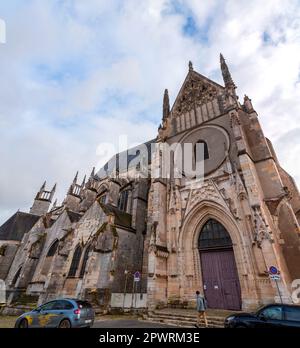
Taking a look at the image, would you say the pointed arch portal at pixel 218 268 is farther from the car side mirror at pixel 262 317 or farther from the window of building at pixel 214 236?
the car side mirror at pixel 262 317

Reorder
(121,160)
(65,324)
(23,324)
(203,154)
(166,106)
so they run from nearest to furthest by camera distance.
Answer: (65,324), (23,324), (203,154), (166,106), (121,160)

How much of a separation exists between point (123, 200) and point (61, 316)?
543 inches

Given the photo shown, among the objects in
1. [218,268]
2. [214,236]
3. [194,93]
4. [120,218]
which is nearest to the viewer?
[218,268]

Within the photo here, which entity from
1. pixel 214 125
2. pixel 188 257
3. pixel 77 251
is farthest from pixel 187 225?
pixel 77 251

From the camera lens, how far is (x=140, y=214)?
653 inches

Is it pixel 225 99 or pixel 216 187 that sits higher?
pixel 225 99

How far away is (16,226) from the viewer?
26172 mm

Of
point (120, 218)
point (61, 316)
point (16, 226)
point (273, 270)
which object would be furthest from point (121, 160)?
point (273, 270)

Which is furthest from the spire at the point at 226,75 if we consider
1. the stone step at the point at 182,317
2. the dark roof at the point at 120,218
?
the stone step at the point at 182,317

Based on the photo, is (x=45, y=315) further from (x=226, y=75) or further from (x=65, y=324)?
(x=226, y=75)

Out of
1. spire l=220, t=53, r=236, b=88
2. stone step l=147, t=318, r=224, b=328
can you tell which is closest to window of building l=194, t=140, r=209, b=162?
spire l=220, t=53, r=236, b=88

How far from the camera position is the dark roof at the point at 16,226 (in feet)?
82.0
